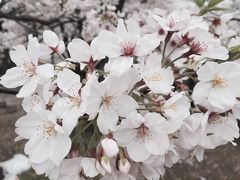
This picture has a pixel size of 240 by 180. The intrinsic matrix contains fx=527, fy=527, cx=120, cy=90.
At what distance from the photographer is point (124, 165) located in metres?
1.40

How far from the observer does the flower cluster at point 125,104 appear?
139 cm

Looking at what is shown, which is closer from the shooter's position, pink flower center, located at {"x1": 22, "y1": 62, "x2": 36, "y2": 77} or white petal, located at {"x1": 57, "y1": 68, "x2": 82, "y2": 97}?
white petal, located at {"x1": 57, "y1": 68, "x2": 82, "y2": 97}

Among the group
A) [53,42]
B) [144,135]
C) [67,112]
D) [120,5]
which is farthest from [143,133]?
[120,5]

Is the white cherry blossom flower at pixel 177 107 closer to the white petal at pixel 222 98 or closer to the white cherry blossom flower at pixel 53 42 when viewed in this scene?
the white petal at pixel 222 98

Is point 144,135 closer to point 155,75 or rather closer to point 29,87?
point 155,75

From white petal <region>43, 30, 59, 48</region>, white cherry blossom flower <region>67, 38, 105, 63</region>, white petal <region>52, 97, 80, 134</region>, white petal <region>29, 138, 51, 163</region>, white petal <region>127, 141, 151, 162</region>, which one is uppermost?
white cherry blossom flower <region>67, 38, 105, 63</region>

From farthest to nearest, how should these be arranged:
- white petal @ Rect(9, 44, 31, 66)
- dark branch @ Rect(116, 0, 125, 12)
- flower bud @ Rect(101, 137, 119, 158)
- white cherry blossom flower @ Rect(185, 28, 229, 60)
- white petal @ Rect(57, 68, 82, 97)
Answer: dark branch @ Rect(116, 0, 125, 12), white petal @ Rect(9, 44, 31, 66), white cherry blossom flower @ Rect(185, 28, 229, 60), white petal @ Rect(57, 68, 82, 97), flower bud @ Rect(101, 137, 119, 158)

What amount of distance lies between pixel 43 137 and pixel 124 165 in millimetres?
259

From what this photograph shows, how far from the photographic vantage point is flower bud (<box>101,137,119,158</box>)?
133cm

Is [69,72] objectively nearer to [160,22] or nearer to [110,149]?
[110,149]

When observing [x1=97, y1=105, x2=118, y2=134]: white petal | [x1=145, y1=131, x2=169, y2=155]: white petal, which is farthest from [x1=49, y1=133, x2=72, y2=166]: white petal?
[x1=145, y1=131, x2=169, y2=155]: white petal

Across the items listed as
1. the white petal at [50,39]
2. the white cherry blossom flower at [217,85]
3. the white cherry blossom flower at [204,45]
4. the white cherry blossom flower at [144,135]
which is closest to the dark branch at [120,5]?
the white petal at [50,39]

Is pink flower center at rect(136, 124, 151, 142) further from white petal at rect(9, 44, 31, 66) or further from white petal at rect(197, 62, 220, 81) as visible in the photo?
white petal at rect(9, 44, 31, 66)

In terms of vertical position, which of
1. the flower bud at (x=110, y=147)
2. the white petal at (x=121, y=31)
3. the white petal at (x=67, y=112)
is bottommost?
the flower bud at (x=110, y=147)
